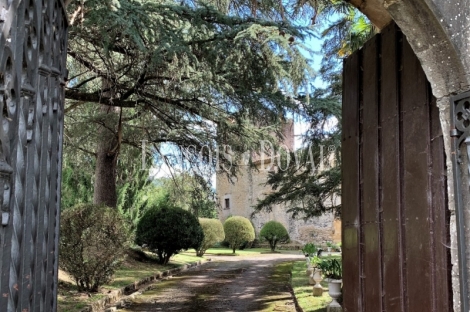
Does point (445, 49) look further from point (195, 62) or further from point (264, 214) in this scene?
point (264, 214)

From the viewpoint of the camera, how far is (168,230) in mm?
16812

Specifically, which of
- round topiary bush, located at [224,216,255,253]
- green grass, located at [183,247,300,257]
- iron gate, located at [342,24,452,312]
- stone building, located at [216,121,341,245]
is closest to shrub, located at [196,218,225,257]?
stone building, located at [216,121,341,245]

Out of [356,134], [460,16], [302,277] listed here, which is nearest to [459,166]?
[460,16]

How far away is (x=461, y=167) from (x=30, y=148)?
2.32 meters

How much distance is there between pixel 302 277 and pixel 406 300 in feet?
35.5

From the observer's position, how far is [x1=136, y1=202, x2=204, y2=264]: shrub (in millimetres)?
16891

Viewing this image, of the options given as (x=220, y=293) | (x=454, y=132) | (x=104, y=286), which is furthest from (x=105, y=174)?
(x=454, y=132)

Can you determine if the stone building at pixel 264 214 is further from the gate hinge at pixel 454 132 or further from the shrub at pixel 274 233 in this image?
the gate hinge at pixel 454 132

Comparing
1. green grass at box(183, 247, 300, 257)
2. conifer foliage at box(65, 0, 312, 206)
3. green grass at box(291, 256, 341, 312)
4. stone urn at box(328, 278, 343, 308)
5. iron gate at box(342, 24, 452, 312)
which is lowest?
green grass at box(183, 247, 300, 257)

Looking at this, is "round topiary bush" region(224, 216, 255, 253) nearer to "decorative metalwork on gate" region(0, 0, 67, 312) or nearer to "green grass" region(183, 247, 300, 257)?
"green grass" region(183, 247, 300, 257)

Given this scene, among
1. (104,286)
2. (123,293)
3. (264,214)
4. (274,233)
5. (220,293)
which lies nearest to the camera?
(104,286)

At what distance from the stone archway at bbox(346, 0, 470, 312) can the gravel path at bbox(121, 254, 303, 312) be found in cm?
732

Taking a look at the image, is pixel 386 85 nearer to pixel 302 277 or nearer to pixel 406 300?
pixel 406 300

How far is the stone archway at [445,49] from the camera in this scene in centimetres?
242
